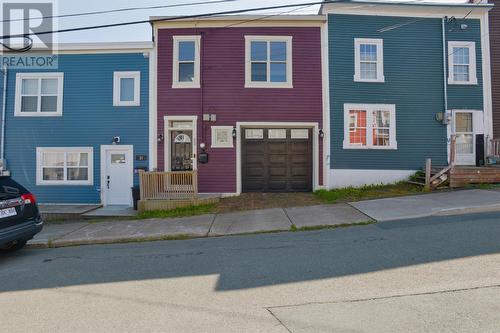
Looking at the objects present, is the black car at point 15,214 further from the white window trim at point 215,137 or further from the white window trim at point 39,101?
the white window trim at point 39,101

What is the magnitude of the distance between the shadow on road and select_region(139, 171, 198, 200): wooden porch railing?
3.77m

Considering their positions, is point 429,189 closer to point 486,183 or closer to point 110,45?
point 486,183

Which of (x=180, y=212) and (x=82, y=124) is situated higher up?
(x=82, y=124)

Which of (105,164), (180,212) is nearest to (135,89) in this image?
(105,164)

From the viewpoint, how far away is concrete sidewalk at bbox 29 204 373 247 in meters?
7.59

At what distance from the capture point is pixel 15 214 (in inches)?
238

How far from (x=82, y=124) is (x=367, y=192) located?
38.7 feet

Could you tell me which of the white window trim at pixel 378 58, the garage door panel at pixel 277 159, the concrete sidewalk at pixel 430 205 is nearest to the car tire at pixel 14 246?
the concrete sidewalk at pixel 430 205

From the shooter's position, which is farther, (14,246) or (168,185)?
(168,185)

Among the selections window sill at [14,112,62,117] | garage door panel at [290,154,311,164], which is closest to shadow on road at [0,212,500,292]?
garage door panel at [290,154,311,164]

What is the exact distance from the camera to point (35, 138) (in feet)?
41.4

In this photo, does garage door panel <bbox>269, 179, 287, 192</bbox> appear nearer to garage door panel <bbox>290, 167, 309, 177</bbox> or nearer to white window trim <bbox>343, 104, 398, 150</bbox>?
garage door panel <bbox>290, 167, 309, 177</bbox>

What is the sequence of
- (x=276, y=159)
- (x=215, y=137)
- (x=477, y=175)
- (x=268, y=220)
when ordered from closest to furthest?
(x=268, y=220), (x=477, y=175), (x=215, y=137), (x=276, y=159)

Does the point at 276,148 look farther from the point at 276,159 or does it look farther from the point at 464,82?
the point at 464,82
